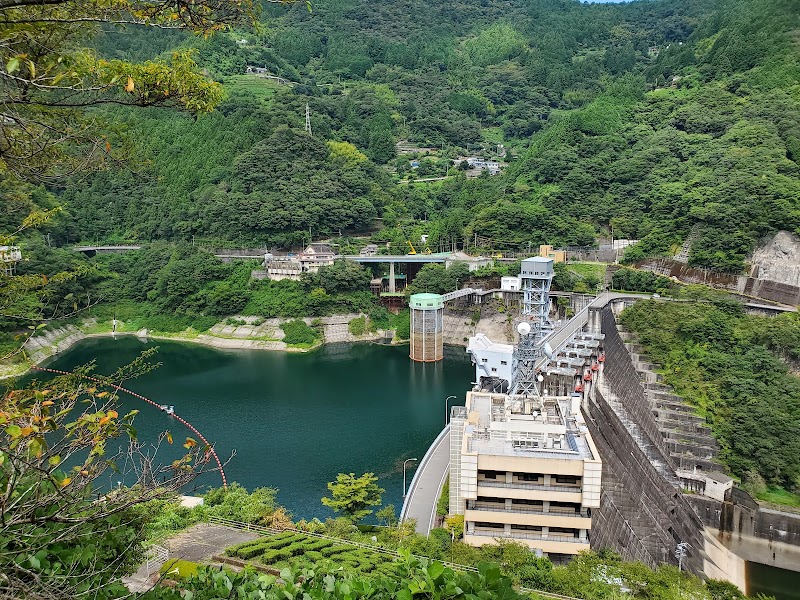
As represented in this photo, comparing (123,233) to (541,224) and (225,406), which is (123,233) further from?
(541,224)

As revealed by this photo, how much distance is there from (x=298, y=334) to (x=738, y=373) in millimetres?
28043

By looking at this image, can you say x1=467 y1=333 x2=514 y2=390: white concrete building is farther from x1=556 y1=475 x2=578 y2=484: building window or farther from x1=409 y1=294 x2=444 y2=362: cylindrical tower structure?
x1=409 y1=294 x2=444 y2=362: cylindrical tower structure

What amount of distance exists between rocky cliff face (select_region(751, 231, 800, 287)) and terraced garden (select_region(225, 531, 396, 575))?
3005 cm

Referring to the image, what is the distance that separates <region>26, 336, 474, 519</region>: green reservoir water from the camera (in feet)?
80.0

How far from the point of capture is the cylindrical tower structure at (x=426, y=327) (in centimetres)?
4162

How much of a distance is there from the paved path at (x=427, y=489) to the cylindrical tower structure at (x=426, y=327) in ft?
61.6

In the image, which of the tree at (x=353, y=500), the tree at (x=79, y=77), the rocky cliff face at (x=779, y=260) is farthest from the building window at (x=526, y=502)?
the rocky cliff face at (x=779, y=260)

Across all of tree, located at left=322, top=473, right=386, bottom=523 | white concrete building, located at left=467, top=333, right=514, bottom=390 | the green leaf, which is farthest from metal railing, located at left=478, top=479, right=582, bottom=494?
the green leaf

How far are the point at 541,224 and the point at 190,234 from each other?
30.2 meters

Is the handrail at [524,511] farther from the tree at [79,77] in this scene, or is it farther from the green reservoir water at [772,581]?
the tree at [79,77]

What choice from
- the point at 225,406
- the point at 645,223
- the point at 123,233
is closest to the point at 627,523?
the point at 225,406

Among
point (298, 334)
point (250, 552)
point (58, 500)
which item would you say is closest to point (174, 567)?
point (58, 500)

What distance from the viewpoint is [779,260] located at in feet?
116

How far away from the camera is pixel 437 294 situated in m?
44.9
